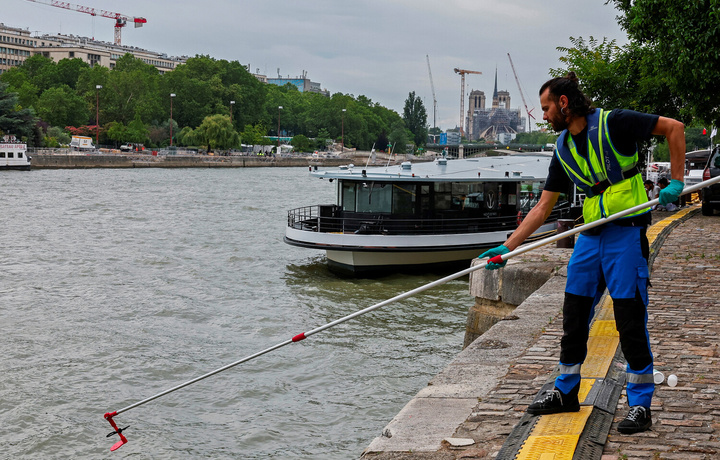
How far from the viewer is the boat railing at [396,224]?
19844 mm

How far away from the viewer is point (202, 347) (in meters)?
13.3

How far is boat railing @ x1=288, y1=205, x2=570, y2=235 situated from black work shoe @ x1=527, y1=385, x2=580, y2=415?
1467 centimetres

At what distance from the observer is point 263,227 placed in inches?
1282

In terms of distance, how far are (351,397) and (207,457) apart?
240cm

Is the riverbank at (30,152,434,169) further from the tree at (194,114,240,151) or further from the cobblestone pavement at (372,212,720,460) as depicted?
the cobblestone pavement at (372,212,720,460)

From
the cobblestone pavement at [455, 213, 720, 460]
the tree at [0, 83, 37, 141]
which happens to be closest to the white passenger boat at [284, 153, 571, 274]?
the cobblestone pavement at [455, 213, 720, 460]

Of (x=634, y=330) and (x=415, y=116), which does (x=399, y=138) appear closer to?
(x=415, y=116)

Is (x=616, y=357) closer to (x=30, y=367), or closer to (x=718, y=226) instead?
(x=30, y=367)

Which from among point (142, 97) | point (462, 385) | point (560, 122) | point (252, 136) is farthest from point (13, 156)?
point (560, 122)

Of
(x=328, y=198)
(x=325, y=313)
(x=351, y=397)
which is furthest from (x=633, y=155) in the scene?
(x=328, y=198)

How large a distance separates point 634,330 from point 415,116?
194m

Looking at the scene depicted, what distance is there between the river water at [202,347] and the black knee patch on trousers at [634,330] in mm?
4590

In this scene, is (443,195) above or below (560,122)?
below

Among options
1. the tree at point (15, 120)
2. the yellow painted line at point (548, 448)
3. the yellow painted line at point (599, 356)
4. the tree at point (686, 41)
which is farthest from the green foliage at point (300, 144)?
the yellow painted line at point (548, 448)
